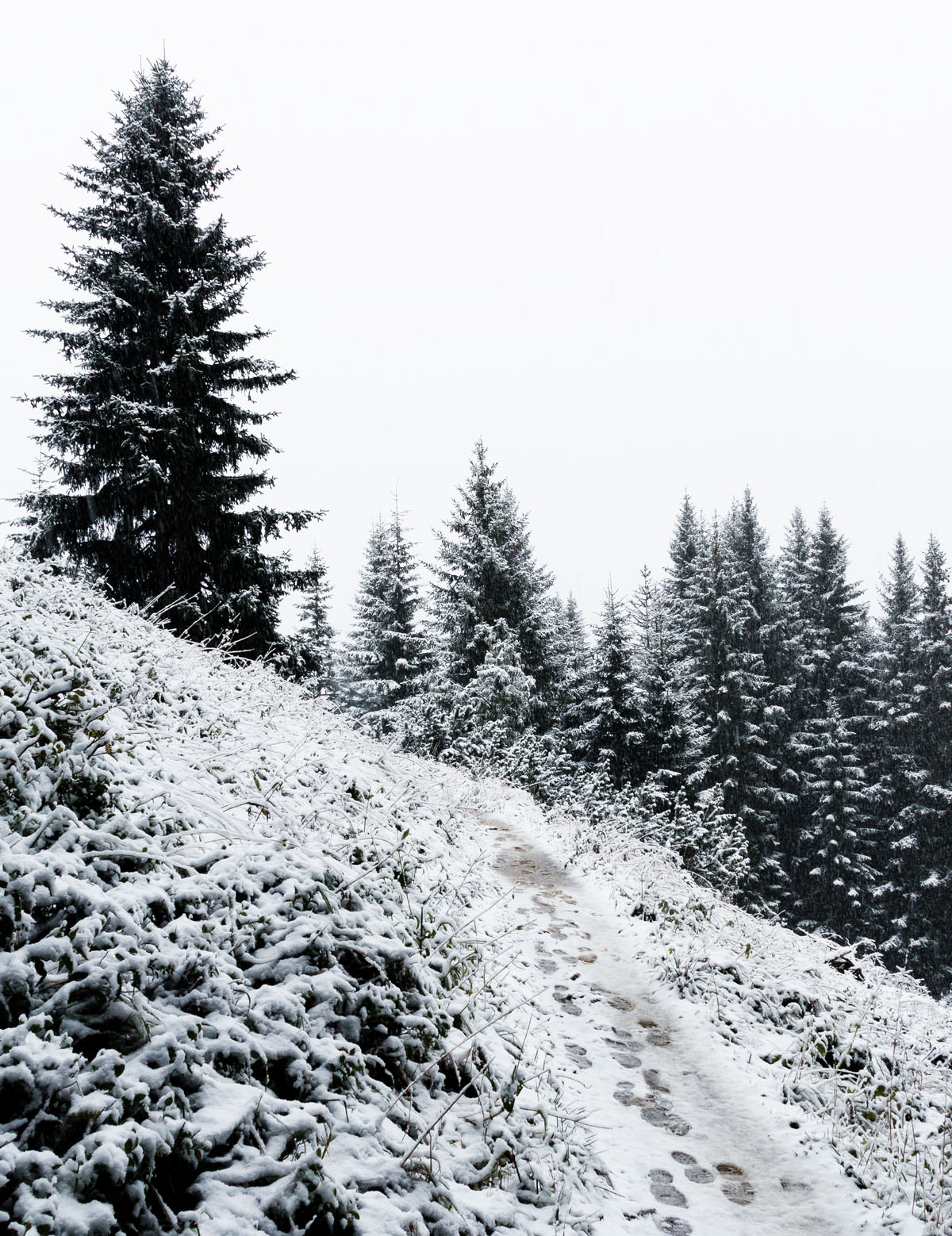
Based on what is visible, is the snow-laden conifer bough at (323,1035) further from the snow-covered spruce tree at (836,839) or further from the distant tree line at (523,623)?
the snow-covered spruce tree at (836,839)

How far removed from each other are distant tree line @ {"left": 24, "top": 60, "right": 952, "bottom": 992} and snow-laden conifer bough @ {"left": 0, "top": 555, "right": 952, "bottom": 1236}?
205 inches

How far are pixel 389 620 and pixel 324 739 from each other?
79.2ft

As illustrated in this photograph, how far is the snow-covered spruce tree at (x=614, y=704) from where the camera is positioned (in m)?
23.1

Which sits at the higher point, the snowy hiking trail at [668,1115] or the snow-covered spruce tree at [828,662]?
the snow-covered spruce tree at [828,662]

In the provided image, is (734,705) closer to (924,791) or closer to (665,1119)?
(924,791)

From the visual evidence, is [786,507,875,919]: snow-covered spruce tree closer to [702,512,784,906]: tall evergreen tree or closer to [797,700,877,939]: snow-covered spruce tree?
[797,700,877,939]: snow-covered spruce tree

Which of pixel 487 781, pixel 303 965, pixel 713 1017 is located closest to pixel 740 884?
pixel 487 781

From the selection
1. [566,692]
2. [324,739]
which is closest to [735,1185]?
[324,739]

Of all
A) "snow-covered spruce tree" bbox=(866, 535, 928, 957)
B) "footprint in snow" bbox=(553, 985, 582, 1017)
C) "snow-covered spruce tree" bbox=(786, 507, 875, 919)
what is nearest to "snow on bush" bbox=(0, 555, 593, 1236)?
"footprint in snow" bbox=(553, 985, 582, 1017)

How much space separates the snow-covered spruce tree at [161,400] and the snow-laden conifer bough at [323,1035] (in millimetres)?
6105

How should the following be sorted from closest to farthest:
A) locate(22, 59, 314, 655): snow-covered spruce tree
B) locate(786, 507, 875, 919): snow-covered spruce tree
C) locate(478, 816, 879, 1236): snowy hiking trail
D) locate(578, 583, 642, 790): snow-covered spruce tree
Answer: locate(478, 816, 879, 1236): snowy hiking trail, locate(22, 59, 314, 655): snow-covered spruce tree, locate(578, 583, 642, 790): snow-covered spruce tree, locate(786, 507, 875, 919): snow-covered spruce tree

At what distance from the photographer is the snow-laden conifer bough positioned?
93.9 inches

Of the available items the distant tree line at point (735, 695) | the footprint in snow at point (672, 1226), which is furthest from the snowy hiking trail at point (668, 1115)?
the distant tree line at point (735, 695)

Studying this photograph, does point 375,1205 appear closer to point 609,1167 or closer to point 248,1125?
point 248,1125
